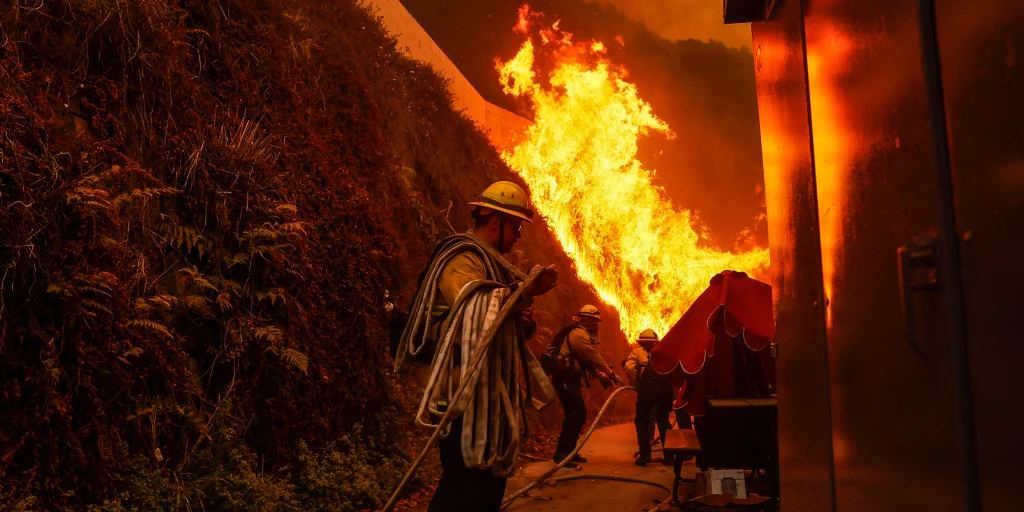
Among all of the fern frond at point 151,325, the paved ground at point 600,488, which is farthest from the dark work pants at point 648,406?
the fern frond at point 151,325

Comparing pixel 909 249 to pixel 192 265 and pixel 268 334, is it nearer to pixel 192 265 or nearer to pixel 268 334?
pixel 268 334

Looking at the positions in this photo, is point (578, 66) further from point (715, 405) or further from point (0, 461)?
point (0, 461)

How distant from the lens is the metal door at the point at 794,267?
9.33ft

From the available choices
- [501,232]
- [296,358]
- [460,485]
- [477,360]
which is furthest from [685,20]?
[460,485]

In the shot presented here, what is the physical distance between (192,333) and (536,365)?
4.06 m

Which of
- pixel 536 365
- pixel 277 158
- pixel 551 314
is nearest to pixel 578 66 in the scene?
pixel 551 314

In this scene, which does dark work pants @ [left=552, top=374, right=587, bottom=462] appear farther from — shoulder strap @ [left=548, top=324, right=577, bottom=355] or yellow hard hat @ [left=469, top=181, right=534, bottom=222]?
yellow hard hat @ [left=469, top=181, right=534, bottom=222]

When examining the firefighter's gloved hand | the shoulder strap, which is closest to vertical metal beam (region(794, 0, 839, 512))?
the firefighter's gloved hand

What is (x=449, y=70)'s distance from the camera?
21.7 meters

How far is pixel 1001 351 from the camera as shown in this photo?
1.38 metres

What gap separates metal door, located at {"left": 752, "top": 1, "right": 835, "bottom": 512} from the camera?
9.33ft

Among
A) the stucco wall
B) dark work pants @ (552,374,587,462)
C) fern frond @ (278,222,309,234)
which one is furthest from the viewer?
the stucco wall

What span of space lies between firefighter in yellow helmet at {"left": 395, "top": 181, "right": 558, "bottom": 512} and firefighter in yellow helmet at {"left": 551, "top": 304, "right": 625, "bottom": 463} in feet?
24.6

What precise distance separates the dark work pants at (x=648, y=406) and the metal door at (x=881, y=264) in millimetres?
9682
